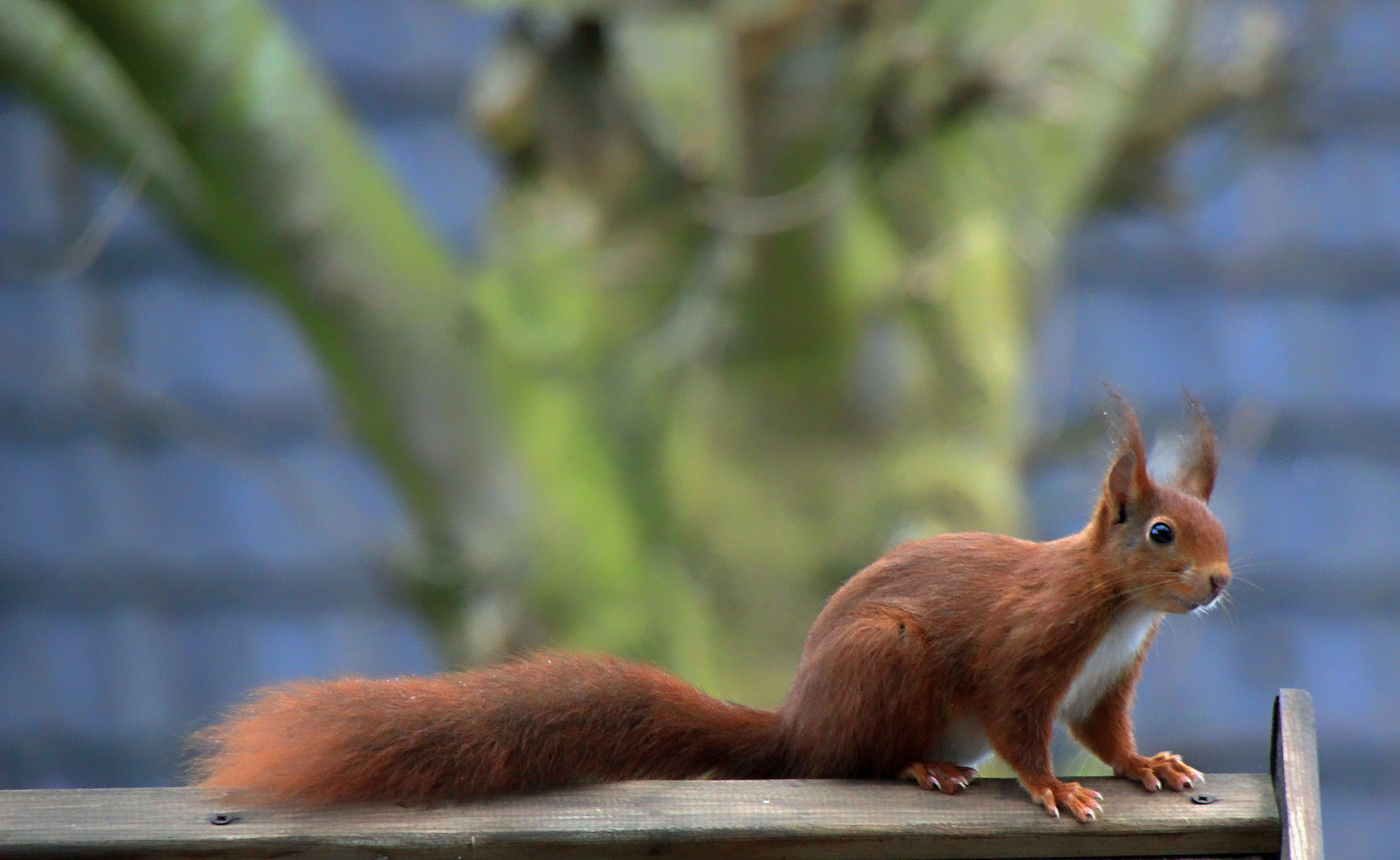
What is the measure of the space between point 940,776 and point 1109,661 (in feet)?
0.57

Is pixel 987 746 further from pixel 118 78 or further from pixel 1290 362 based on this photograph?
pixel 1290 362

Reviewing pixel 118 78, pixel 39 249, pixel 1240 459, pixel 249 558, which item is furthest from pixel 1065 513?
pixel 39 249

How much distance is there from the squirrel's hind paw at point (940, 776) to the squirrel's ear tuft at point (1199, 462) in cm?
29

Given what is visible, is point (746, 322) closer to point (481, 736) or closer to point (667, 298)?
point (667, 298)

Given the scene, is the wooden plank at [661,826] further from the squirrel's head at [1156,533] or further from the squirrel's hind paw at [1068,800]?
the squirrel's head at [1156,533]

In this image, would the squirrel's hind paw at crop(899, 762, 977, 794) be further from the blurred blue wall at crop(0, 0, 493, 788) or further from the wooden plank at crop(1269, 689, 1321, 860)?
the blurred blue wall at crop(0, 0, 493, 788)

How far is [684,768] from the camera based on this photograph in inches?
51.4

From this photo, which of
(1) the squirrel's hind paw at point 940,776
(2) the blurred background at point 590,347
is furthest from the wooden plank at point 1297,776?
(2) the blurred background at point 590,347

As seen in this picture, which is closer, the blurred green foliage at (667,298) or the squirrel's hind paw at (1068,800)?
the squirrel's hind paw at (1068,800)

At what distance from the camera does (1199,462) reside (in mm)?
1277

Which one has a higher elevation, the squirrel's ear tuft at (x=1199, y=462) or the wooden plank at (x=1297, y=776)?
the squirrel's ear tuft at (x=1199, y=462)

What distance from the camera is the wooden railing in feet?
3.84

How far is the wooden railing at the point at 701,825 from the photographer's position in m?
1.17

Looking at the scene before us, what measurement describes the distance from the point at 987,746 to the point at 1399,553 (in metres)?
2.53
